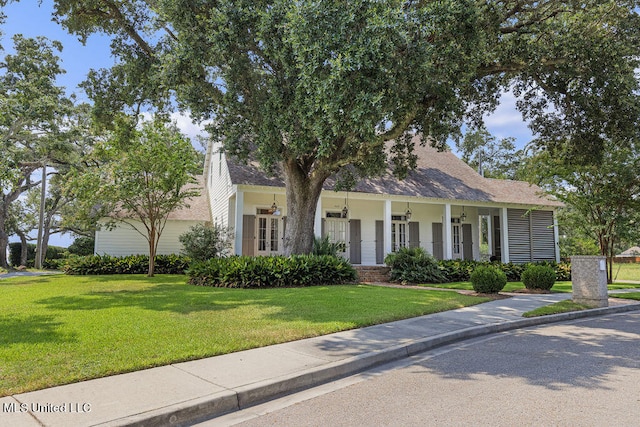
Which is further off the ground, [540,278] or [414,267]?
[414,267]

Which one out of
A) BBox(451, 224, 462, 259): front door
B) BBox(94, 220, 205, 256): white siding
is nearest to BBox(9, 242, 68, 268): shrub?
BBox(94, 220, 205, 256): white siding

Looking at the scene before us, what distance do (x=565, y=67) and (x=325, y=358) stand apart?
10.6 meters

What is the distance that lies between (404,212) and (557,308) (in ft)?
39.2

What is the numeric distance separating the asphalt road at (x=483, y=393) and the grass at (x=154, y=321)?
179 cm

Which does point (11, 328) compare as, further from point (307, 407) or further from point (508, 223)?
point (508, 223)

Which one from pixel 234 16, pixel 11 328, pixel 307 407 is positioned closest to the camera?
pixel 307 407

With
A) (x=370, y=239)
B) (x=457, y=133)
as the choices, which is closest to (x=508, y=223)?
(x=370, y=239)

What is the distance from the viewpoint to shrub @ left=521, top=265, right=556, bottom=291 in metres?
13.3

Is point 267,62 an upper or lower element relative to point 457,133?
upper

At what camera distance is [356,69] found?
8.24 meters

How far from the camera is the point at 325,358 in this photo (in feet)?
17.6

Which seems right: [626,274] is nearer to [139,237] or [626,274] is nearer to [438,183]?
[438,183]

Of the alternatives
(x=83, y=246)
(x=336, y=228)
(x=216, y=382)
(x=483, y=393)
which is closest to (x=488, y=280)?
(x=483, y=393)

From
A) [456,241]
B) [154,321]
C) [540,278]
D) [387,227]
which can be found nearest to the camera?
[154,321]
